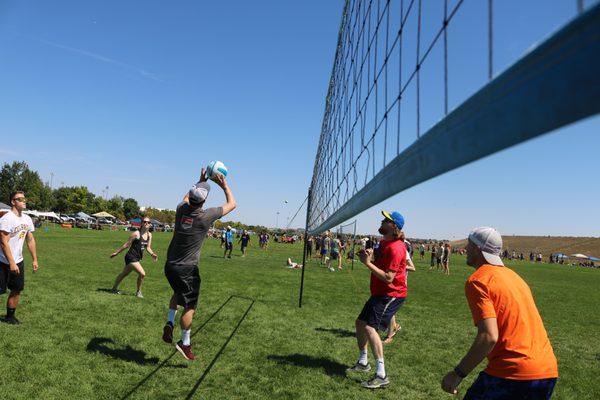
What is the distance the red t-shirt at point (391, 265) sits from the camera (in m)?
4.79

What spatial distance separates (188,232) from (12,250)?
293cm

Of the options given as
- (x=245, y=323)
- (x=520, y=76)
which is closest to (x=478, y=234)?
(x=520, y=76)

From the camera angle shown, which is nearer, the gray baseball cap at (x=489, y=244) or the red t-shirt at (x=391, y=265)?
the gray baseball cap at (x=489, y=244)

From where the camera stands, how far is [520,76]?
1164mm

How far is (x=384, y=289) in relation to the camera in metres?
4.90

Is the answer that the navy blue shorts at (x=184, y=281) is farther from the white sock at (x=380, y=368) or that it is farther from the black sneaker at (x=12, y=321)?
the black sneaker at (x=12, y=321)

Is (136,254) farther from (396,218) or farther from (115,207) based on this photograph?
(115,207)

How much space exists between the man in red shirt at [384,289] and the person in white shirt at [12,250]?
181 inches

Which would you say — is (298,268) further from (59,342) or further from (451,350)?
(59,342)

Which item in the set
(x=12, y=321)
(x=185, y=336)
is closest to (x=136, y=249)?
(x=12, y=321)

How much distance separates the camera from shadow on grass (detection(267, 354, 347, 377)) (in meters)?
5.12

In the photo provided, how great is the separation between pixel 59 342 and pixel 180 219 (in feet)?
7.75

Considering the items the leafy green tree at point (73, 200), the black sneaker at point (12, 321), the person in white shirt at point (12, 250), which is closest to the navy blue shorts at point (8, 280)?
the person in white shirt at point (12, 250)

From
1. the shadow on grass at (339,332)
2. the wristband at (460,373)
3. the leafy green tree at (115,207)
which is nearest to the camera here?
the wristband at (460,373)
